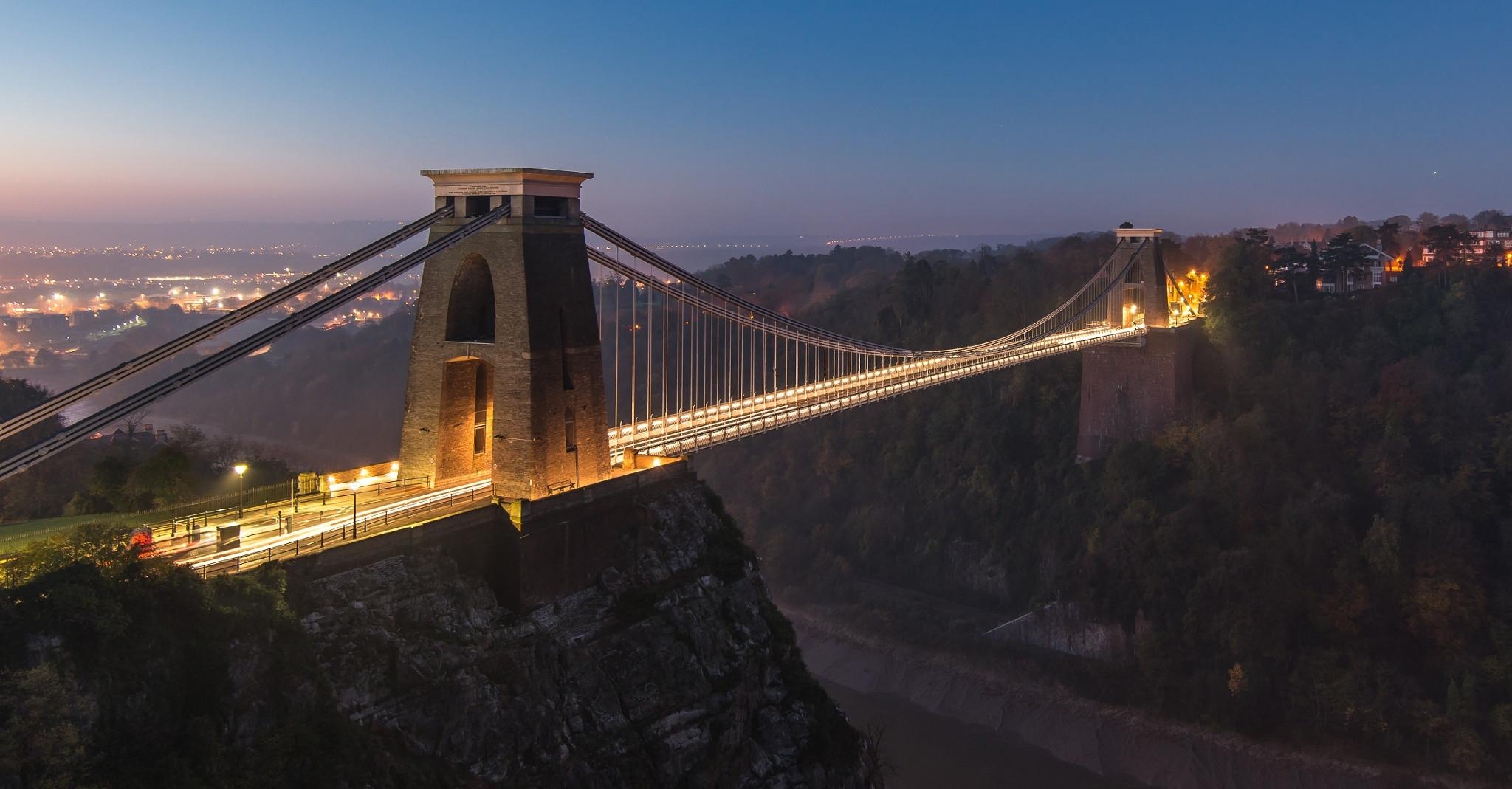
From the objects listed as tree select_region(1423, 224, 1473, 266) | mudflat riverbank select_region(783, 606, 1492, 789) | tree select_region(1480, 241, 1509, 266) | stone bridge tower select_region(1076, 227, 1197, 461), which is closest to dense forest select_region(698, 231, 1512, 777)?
mudflat riverbank select_region(783, 606, 1492, 789)

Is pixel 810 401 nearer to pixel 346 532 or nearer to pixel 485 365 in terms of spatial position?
pixel 485 365

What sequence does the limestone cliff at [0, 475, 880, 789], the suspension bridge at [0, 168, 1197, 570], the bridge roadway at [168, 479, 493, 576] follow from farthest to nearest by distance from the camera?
1. the suspension bridge at [0, 168, 1197, 570]
2. the bridge roadway at [168, 479, 493, 576]
3. the limestone cliff at [0, 475, 880, 789]

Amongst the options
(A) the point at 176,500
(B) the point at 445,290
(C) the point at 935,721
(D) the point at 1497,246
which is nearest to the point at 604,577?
(B) the point at 445,290

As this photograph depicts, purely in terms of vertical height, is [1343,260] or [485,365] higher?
[1343,260]

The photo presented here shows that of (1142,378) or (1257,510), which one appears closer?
(1257,510)

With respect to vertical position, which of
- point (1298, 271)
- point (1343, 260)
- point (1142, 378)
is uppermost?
point (1343, 260)

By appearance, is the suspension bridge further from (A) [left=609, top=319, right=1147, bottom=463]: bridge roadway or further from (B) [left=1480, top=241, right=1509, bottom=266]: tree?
(B) [left=1480, top=241, right=1509, bottom=266]: tree

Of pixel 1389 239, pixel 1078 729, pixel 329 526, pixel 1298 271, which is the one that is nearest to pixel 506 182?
pixel 329 526
